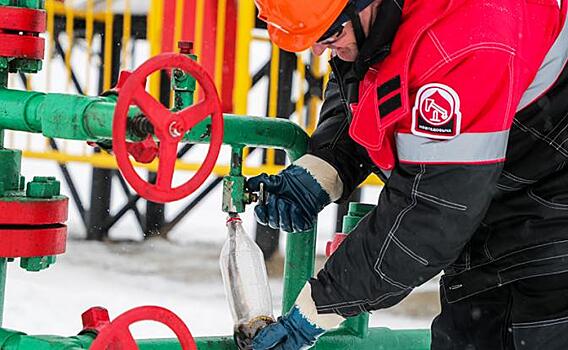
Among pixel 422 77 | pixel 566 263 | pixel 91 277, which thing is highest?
pixel 422 77

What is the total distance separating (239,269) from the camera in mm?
2203

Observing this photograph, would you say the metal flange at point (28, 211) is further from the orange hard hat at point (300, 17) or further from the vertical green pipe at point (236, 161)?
the orange hard hat at point (300, 17)

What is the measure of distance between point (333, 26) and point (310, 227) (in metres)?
0.55

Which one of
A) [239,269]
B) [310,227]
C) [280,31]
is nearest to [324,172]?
[310,227]

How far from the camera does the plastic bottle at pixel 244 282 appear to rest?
2.05 m

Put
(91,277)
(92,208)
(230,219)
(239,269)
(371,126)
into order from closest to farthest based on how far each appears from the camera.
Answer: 1. (371,126)
2. (230,219)
3. (239,269)
4. (91,277)
5. (92,208)

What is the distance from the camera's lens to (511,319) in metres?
1.96

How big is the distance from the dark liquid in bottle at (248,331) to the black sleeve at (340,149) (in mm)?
338

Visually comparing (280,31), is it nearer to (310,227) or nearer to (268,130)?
(268,130)

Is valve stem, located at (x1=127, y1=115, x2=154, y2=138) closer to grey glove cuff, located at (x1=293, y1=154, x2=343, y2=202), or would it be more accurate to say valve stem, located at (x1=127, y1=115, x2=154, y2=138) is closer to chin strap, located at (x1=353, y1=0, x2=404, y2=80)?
chin strap, located at (x1=353, y1=0, x2=404, y2=80)

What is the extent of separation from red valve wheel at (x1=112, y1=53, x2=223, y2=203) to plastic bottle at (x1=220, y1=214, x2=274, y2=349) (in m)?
0.41

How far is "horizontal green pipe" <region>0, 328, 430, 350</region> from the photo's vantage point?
1.72 m

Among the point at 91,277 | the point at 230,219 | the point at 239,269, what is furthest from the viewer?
the point at 91,277

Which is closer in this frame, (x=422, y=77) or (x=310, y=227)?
(x=422, y=77)
